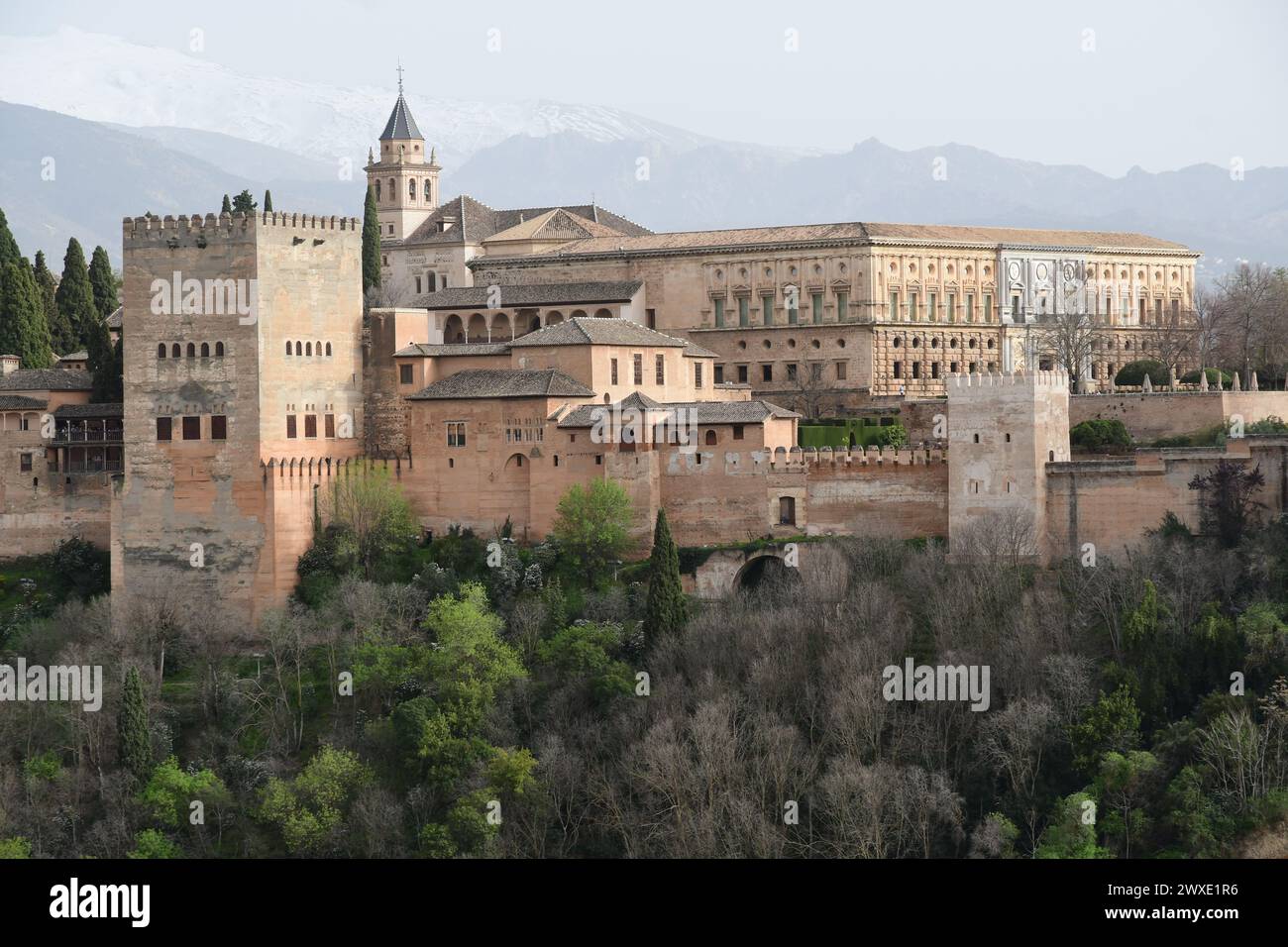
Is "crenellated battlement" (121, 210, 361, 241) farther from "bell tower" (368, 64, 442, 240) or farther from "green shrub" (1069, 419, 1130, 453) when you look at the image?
"bell tower" (368, 64, 442, 240)

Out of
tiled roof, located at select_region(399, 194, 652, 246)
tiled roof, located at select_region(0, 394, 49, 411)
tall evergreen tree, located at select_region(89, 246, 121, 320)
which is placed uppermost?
tiled roof, located at select_region(399, 194, 652, 246)

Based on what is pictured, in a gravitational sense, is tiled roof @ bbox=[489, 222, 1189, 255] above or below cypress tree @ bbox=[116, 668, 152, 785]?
above

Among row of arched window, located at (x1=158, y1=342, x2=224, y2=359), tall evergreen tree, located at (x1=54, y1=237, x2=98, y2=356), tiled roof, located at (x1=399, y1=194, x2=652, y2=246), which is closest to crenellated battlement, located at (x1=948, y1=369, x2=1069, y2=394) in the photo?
row of arched window, located at (x1=158, y1=342, x2=224, y2=359)

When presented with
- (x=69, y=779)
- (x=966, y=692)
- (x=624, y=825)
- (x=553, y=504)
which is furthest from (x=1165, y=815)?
(x=69, y=779)

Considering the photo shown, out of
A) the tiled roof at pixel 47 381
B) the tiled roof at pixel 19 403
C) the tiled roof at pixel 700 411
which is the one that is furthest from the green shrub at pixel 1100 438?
the tiled roof at pixel 19 403

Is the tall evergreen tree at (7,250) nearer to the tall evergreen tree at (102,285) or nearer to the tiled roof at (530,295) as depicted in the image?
the tall evergreen tree at (102,285)
